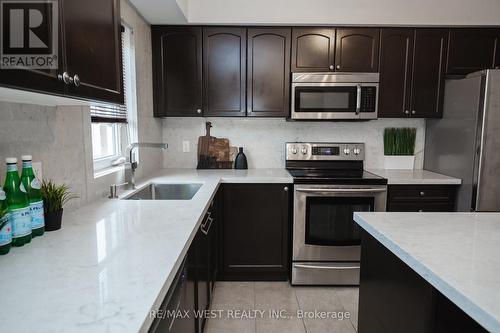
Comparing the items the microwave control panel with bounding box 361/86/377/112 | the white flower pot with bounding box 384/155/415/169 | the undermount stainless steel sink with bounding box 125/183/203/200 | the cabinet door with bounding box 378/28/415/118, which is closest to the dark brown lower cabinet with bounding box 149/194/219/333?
the undermount stainless steel sink with bounding box 125/183/203/200

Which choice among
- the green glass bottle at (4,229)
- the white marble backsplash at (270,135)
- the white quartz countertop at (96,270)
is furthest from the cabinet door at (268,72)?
the green glass bottle at (4,229)

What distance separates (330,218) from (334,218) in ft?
0.11

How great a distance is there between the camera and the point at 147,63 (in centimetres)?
273

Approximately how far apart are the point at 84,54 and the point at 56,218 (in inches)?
25.7

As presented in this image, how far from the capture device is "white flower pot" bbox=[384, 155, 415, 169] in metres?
3.20

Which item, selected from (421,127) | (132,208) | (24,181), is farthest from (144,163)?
(421,127)

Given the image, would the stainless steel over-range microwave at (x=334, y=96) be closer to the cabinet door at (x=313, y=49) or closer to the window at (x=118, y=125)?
the cabinet door at (x=313, y=49)

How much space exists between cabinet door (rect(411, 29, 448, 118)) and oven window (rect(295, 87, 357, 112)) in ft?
1.95

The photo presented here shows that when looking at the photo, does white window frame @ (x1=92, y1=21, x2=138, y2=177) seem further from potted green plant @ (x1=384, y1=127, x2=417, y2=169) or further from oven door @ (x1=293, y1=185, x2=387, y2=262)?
potted green plant @ (x1=384, y1=127, x2=417, y2=169)

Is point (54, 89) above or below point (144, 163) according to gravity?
above

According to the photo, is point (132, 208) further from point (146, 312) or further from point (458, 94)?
point (458, 94)

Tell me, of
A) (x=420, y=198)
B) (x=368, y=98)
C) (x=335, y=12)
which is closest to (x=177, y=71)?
(x=335, y=12)

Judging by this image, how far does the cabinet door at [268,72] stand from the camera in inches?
110

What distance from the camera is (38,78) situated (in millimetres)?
858
